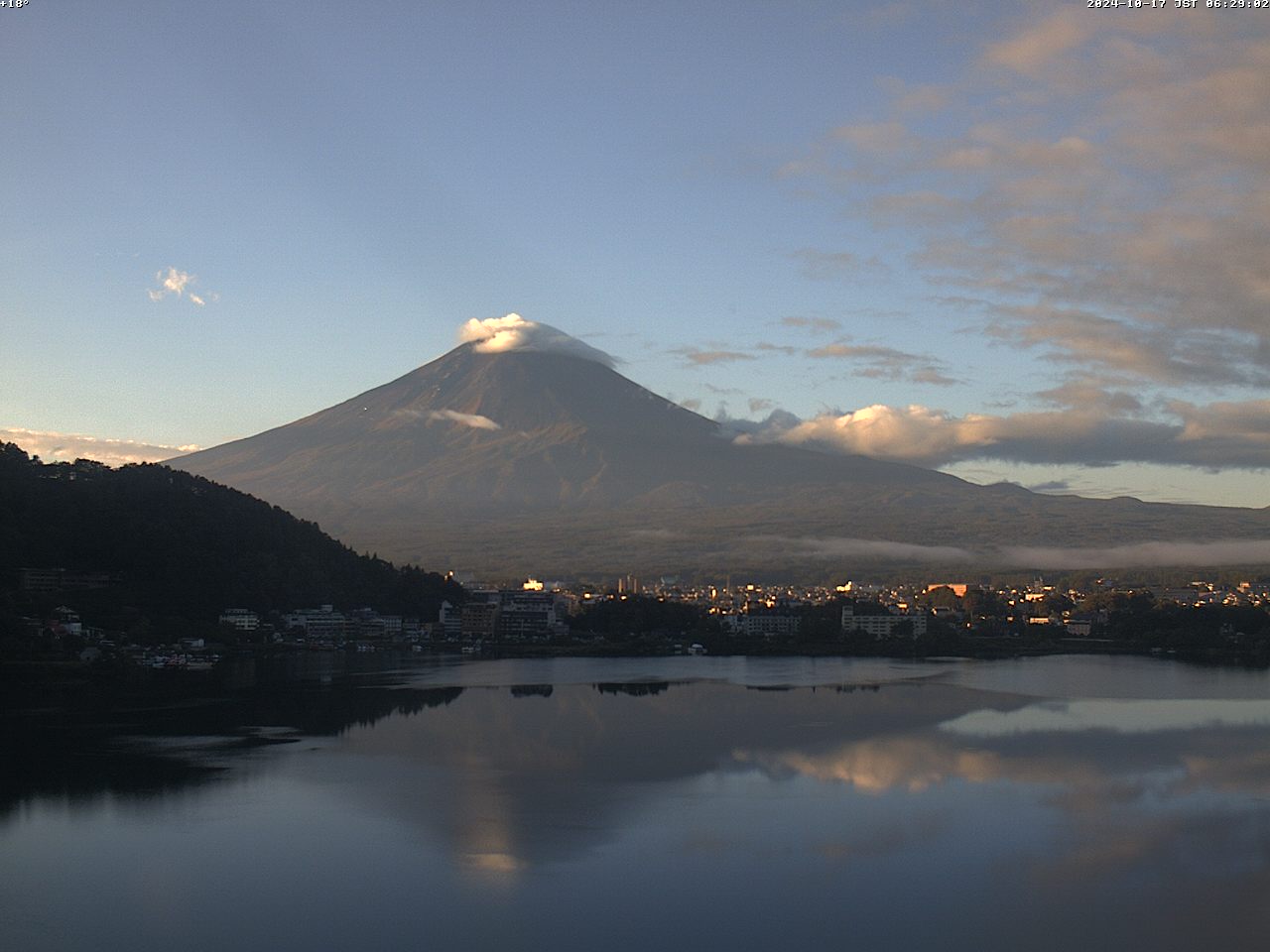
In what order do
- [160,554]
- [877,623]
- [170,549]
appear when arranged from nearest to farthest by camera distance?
[160,554], [170,549], [877,623]

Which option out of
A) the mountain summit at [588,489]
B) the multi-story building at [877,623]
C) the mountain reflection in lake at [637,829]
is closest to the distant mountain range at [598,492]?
the mountain summit at [588,489]

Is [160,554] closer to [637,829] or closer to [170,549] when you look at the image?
[170,549]

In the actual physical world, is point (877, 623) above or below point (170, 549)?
below

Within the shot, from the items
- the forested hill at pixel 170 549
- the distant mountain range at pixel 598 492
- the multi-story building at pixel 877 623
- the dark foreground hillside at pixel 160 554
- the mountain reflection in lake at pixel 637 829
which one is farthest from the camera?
the distant mountain range at pixel 598 492

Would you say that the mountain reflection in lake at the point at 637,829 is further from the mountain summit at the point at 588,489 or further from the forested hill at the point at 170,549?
the mountain summit at the point at 588,489

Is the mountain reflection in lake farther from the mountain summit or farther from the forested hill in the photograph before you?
the mountain summit

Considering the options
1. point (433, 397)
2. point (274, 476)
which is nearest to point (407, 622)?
point (274, 476)

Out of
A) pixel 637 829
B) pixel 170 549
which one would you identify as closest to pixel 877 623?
pixel 170 549
